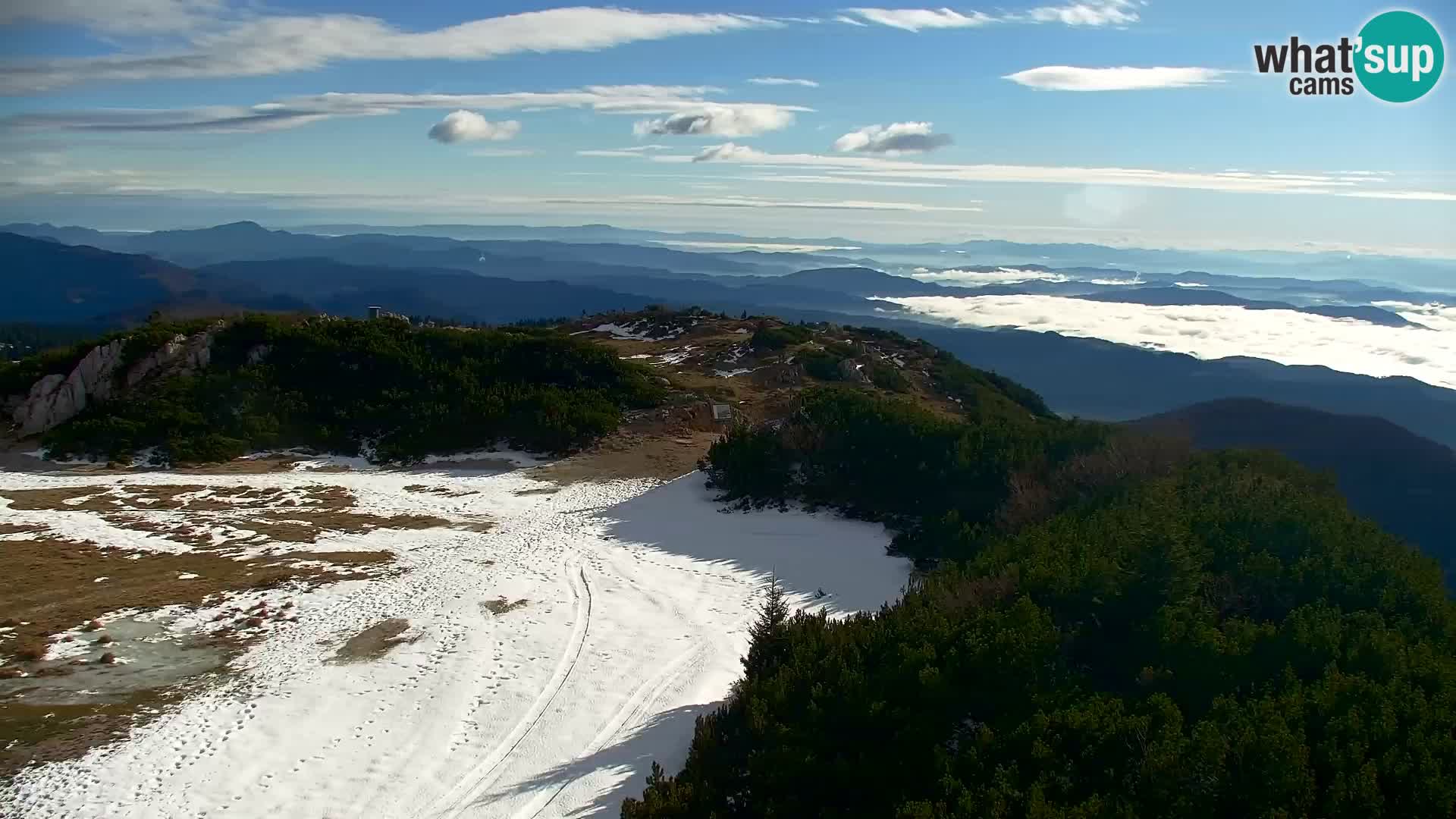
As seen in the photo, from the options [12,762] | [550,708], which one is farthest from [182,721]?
[550,708]

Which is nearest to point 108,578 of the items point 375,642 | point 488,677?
point 375,642

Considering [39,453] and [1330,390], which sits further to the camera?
[1330,390]

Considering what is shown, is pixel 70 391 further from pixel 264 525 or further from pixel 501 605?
pixel 501 605

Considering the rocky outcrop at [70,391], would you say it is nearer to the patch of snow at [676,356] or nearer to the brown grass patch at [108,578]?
the brown grass patch at [108,578]

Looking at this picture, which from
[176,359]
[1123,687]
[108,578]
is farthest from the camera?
[176,359]

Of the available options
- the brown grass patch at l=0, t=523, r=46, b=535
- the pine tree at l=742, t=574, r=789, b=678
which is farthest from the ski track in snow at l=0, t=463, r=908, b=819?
the pine tree at l=742, t=574, r=789, b=678

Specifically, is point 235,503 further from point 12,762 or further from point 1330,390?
point 1330,390
